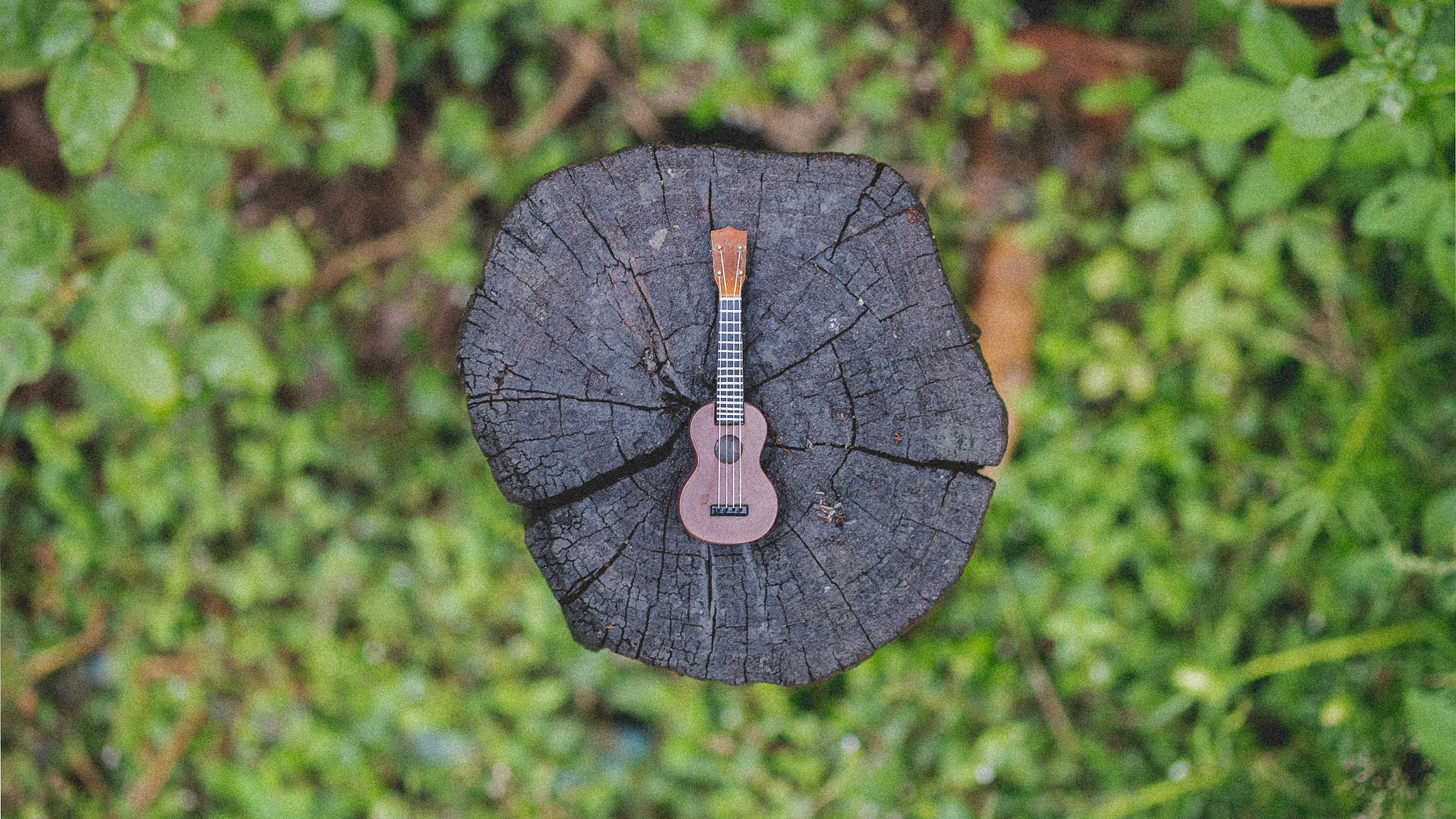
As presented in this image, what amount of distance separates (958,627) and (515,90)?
2559 mm

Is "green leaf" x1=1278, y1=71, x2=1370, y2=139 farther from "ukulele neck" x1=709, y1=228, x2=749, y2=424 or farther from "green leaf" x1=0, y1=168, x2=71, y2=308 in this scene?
"green leaf" x1=0, y1=168, x2=71, y2=308

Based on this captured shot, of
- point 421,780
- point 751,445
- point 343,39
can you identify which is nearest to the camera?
point 751,445

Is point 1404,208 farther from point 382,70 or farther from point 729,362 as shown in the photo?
point 382,70

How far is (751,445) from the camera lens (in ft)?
5.31

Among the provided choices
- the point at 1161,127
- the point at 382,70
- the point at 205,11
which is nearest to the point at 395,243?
the point at 382,70

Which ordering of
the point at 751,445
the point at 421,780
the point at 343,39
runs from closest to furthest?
the point at 751,445, the point at 343,39, the point at 421,780

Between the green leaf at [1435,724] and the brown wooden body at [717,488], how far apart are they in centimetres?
147

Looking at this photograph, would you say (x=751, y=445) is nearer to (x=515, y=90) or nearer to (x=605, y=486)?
(x=605, y=486)

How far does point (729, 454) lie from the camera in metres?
1.60

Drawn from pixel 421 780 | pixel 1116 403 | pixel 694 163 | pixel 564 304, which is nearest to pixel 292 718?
pixel 421 780

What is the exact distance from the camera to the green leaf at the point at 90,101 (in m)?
1.83

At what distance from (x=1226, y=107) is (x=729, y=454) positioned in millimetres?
1550

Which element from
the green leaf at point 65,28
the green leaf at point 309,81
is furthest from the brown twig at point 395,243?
the green leaf at point 65,28

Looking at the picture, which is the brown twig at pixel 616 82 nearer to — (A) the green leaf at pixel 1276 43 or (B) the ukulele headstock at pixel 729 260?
(B) the ukulele headstock at pixel 729 260
